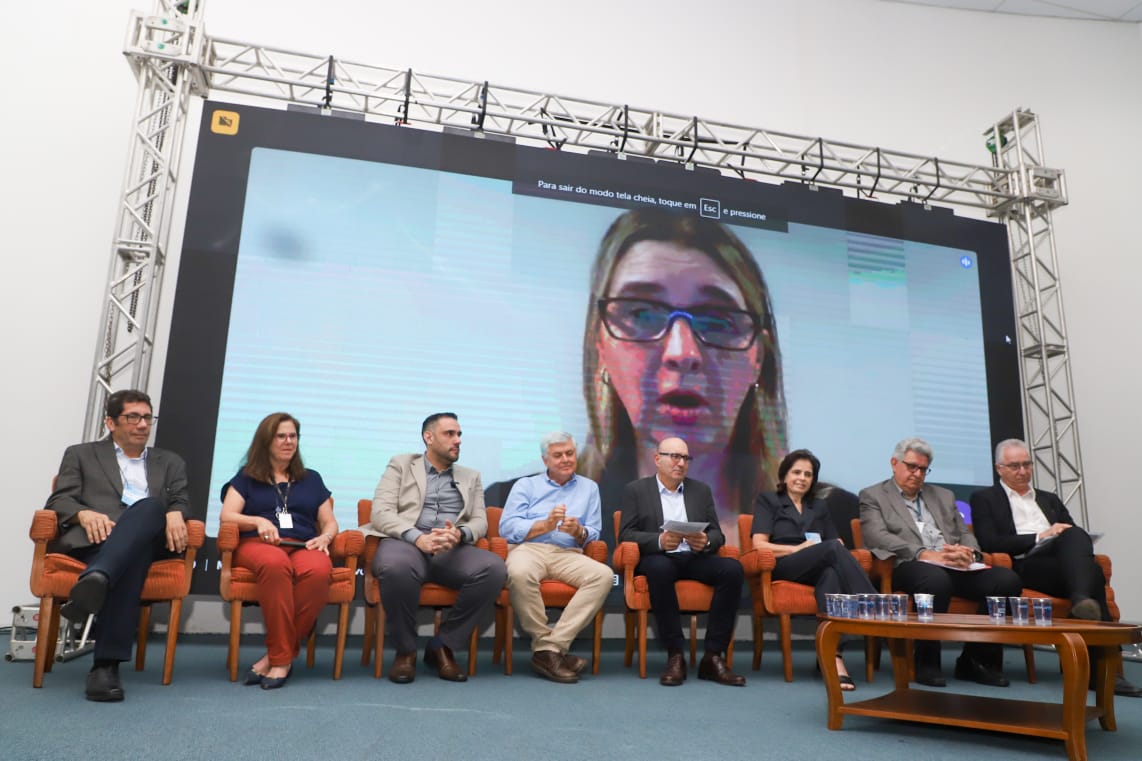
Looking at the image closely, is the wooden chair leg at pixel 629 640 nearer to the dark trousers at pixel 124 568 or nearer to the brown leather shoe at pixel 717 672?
the brown leather shoe at pixel 717 672

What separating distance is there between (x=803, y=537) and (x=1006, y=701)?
1.22 meters

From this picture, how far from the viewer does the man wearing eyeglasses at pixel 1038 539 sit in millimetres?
3592

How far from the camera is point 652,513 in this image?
3.70 m

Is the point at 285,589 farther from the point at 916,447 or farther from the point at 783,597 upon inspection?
the point at 916,447

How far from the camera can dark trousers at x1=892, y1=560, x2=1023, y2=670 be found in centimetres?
361

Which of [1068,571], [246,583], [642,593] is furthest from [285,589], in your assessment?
[1068,571]

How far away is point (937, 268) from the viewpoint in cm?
560

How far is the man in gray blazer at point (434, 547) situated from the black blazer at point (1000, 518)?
252cm

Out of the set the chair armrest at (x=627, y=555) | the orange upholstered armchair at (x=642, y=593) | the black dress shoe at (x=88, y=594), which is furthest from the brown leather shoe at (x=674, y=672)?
the black dress shoe at (x=88, y=594)

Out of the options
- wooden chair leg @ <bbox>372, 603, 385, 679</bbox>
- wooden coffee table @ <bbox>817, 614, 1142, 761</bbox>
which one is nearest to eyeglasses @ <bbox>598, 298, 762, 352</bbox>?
wooden chair leg @ <bbox>372, 603, 385, 679</bbox>

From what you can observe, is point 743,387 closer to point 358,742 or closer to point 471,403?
point 471,403

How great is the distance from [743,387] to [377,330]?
2.18 meters

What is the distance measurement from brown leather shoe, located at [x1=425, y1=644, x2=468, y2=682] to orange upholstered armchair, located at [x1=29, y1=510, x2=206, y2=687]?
96 cm

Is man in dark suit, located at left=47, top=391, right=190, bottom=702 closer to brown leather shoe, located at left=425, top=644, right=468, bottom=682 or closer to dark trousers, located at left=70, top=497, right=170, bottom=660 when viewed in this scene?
dark trousers, located at left=70, top=497, right=170, bottom=660
